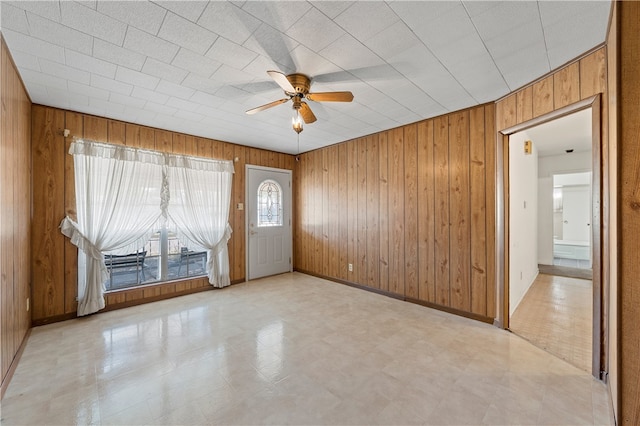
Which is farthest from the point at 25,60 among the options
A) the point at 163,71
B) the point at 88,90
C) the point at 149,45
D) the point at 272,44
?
the point at 272,44

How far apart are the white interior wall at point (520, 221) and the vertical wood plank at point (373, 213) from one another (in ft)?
5.67

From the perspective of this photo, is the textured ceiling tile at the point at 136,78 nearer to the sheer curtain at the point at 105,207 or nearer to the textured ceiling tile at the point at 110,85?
the textured ceiling tile at the point at 110,85

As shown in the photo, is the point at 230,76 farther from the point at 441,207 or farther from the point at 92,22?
the point at 441,207

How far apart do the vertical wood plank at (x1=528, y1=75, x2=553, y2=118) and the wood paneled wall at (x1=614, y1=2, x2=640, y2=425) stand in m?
1.07

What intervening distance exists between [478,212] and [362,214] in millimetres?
1771

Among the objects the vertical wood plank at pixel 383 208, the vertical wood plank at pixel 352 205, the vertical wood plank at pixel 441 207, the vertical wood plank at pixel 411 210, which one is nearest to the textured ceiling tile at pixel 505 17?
the vertical wood plank at pixel 441 207

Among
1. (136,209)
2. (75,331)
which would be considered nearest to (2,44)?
(136,209)

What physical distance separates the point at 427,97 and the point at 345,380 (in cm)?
286

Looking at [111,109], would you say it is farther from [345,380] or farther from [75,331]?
[345,380]

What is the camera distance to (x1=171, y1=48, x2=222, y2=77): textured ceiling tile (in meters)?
2.12

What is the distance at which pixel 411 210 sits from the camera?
379 centimetres

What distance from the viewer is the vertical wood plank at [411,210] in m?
3.74

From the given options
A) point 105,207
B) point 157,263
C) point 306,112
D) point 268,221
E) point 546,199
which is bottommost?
point 157,263

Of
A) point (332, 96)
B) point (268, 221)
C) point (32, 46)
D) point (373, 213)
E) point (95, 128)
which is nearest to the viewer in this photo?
point (32, 46)
